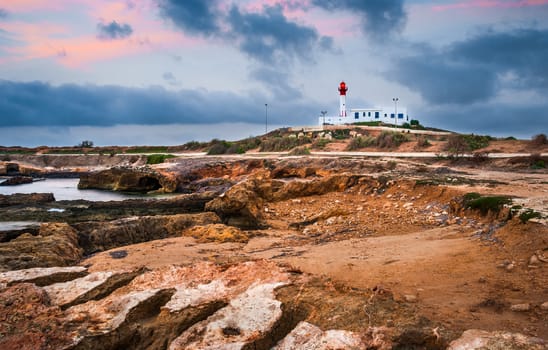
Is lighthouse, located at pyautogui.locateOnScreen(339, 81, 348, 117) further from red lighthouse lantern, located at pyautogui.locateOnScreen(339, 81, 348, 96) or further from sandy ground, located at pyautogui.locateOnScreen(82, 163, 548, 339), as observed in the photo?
sandy ground, located at pyautogui.locateOnScreen(82, 163, 548, 339)

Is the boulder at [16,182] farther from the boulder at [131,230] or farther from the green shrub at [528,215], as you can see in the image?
the green shrub at [528,215]

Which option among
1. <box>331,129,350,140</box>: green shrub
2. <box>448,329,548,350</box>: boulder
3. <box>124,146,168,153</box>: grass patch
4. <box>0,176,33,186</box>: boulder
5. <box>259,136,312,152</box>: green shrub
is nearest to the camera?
<box>448,329,548,350</box>: boulder

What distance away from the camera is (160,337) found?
4.85 metres

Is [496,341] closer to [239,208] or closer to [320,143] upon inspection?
[239,208]

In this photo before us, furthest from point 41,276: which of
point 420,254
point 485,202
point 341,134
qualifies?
point 341,134

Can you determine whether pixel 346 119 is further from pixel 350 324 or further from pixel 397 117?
pixel 350 324

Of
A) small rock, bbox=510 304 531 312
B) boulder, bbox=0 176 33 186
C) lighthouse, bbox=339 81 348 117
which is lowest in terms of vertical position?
boulder, bbox=0 176 33 186

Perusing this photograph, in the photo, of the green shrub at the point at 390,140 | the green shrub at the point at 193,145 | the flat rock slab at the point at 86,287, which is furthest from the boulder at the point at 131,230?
the green shrub at the point at 193,145

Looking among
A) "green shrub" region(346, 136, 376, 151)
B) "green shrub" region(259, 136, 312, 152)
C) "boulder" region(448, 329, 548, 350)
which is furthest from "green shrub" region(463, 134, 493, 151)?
"boulder" region(448, 329, 548, 350)

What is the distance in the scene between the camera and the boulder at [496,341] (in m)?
4.02

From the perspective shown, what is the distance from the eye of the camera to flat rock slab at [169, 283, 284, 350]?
456 centimetres

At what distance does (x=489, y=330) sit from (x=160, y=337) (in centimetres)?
354

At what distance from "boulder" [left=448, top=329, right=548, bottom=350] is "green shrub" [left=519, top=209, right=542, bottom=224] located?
16.2 ft

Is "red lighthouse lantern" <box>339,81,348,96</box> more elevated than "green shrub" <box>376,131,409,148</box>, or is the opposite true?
"red lighthouse lantern" <box>339,81,348,96</box>
